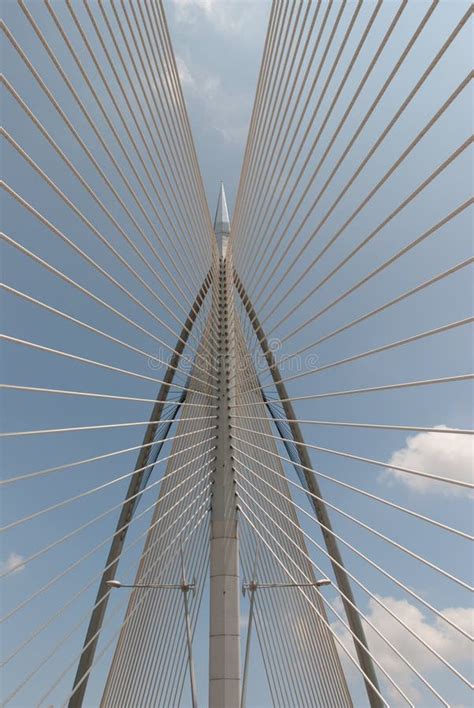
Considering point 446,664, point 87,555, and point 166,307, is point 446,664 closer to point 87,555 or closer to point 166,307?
point 87,555

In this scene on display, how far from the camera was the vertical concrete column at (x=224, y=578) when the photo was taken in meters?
7.17

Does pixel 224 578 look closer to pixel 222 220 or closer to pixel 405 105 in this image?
pixel 405 105

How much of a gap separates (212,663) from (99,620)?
11.9m

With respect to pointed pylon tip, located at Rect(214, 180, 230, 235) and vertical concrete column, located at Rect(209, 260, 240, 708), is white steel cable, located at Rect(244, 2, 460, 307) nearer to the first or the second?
vertical concrete column, located at Rect(209, 260, 240, 708)

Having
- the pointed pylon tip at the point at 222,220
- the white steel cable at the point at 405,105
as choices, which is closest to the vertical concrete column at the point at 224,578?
the white steel cable at the point at 405,105

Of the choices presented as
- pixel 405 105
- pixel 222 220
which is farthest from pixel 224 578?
pixel 222 220

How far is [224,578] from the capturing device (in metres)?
7.64

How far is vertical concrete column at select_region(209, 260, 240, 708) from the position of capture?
7168 millimetres

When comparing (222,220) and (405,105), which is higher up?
(222,220)

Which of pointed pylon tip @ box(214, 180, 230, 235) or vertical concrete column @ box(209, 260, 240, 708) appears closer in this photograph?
vertical concrete column @ box(209, 260, 240, 708)

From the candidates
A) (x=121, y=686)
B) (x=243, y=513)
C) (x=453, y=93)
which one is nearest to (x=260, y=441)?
(x=243, y=513)

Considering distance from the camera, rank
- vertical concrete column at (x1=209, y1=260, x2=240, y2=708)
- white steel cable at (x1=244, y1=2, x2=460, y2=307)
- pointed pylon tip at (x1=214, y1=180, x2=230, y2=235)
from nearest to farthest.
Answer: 1. white steel cable at (x1=244, y1=2, x2=460, y2=307)
2. vertical concrete column at (x1=209, y1=260, x2=240, y2=708)
3. pointed pylon tip at (x1=214, y1=180, x2=230, y2=235)

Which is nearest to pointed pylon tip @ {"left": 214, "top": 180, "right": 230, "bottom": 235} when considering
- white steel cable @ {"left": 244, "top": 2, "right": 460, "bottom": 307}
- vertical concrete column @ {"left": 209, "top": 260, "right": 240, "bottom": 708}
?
vertical concrete column @ {"left": 209, "top": 260, "right": 240, "bottom": 708}

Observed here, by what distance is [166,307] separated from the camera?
712 cm
